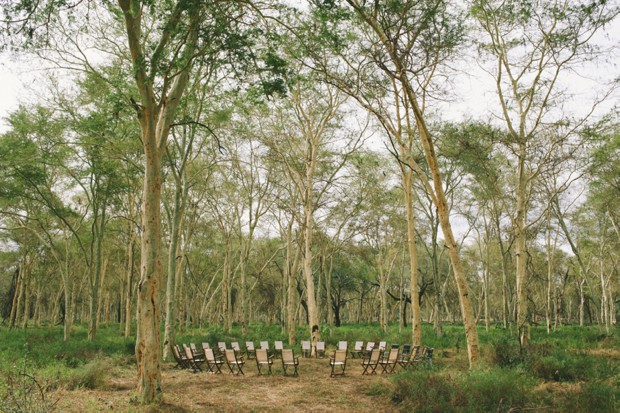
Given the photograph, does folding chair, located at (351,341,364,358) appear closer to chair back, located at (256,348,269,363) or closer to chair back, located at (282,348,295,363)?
chair back, located at (282,348,295,363)

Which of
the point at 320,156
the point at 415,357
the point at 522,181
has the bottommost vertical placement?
the point at 415,357

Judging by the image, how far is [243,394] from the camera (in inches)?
374

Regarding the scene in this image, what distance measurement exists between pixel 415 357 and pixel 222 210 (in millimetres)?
15282

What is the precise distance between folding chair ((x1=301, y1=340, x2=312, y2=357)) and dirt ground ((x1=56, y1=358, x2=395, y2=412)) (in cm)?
355

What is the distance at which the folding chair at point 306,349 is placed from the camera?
647 inches

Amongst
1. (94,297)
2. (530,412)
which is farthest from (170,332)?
(530,412)

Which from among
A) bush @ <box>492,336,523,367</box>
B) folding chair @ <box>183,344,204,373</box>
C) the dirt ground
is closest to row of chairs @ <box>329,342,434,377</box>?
the dirt ground

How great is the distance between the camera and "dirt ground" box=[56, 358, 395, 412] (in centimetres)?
788

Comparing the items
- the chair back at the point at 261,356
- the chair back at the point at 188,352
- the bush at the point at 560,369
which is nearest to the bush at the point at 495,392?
the bush at the point at 560,369

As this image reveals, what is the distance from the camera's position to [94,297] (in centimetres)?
1795

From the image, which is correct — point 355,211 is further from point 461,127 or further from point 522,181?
point 522,181

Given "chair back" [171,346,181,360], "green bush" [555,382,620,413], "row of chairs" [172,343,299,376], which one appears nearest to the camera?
"green bush" [555,382,620,413]

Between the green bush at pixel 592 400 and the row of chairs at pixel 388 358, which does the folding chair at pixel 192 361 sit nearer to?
the row of chairs at pixel 388 358

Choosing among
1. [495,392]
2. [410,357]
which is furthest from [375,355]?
[495,392]
